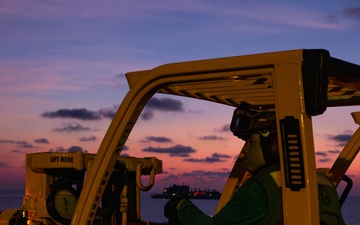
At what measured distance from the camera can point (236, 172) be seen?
7.45 meters

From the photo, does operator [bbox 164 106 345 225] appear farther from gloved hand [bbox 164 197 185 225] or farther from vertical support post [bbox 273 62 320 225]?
vertical support post [bbox 273 62 320 225]

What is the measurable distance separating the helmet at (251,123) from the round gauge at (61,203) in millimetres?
2411

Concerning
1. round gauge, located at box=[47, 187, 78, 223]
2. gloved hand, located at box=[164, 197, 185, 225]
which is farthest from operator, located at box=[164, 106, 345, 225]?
round gauge, located at box=[47, 187, 78, 223]

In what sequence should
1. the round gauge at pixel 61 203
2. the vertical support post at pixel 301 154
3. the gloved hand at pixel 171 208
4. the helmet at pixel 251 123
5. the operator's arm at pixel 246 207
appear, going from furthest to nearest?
the round gauge at pixel 61 203
the gloved hand at pixel 171 208
the helmet at pixel 251 123
the operator's arm at pixel 246 207
the vertical support post at pixel 301 154

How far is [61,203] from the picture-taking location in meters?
6.90

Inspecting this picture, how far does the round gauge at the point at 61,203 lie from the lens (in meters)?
6.84

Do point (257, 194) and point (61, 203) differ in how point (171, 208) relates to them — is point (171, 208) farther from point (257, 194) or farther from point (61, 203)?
point (61, 203)

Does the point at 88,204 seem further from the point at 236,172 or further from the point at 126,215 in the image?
the point at 126,215

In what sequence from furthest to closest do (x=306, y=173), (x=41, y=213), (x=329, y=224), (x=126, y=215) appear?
(x=126, y=215) < (x=41, y=213) < (x=329, y=224) < (x=306, y=173)

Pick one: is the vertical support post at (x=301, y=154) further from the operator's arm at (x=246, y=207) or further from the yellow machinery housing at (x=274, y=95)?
the operator's arm at (x=246, y=207)

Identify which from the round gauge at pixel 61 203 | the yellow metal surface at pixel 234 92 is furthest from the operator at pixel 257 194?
the round gauge at pixel 61 203

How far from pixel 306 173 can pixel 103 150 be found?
1574mm

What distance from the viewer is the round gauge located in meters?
6.84

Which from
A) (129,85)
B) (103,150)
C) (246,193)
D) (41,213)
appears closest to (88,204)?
(103,150)
